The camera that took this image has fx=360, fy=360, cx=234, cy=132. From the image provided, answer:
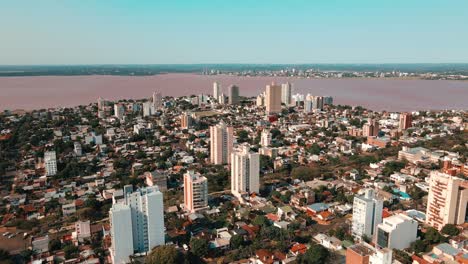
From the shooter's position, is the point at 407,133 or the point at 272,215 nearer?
the point at 272,215

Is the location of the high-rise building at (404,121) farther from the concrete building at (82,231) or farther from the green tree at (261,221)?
the concrete building at (82,231)

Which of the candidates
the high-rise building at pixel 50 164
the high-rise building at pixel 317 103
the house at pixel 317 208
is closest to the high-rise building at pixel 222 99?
the high-rise building at pixel 317 103

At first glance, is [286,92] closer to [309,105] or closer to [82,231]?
[309,105]

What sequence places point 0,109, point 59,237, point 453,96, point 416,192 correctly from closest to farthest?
point 59,237, point 416,192, point 0,109, point 453,96

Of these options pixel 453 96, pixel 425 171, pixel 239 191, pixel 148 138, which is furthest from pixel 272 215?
pixel 453 96

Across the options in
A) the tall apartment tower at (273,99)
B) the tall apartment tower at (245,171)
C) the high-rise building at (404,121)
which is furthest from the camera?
the tall apartment tower at (273,99)

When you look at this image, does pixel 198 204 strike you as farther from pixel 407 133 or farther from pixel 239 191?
pixel 407 133

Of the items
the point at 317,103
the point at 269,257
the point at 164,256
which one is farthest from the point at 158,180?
the point at 317,103
